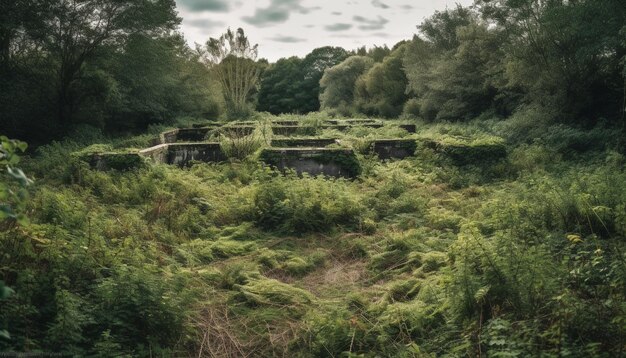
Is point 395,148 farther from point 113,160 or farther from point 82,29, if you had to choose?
point 82,29

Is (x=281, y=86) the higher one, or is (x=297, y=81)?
(x=297, y=81)

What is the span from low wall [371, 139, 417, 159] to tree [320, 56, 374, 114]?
107ft

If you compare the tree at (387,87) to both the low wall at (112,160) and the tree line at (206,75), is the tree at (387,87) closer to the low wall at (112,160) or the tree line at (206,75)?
the tree line at (206,75)

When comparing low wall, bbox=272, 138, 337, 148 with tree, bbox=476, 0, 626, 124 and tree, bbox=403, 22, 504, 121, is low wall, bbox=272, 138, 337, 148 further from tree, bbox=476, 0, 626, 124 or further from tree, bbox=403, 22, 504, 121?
tree, bbox=403, 22, 504, 121

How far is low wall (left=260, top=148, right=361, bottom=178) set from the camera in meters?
12.3

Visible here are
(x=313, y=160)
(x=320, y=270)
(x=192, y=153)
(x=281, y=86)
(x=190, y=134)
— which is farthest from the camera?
(x=281, y=86)

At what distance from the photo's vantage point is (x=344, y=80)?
49250mm

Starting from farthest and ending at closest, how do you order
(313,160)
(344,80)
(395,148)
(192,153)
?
1. (344,80)
2. (395,148)
3. (192,153)
4. (313,160)

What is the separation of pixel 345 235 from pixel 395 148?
24.8 feet

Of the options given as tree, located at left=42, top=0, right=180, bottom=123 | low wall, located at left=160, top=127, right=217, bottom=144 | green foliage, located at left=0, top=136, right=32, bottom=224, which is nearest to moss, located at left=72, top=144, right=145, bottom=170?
green foliage, located at left=0, top=136, right=32, bottom=224

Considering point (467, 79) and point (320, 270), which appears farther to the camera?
point (467, 79)

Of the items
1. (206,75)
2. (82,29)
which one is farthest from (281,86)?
(82,29)

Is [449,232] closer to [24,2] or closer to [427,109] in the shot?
[24,2]

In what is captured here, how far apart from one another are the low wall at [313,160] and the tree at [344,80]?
3507 cm
